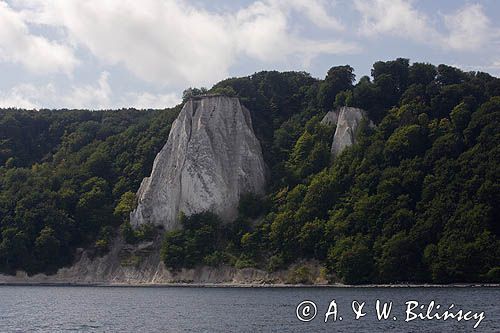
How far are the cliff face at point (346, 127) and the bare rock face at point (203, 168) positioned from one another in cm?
1152

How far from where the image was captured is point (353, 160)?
107m

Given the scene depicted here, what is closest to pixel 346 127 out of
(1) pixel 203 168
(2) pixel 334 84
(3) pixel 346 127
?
(3) pixel 346 127

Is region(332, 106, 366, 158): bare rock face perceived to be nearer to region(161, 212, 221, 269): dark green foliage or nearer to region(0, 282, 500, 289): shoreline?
region(161, 212, 221, 269): dark green foliage

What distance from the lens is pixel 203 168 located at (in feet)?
377

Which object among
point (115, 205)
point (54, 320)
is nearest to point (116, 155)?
point (115, 205)

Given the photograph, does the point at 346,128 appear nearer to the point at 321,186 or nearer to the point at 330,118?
the point at 330,118

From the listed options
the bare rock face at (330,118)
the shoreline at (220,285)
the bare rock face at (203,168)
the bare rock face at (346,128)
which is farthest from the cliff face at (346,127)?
the shoreline at (220,285)

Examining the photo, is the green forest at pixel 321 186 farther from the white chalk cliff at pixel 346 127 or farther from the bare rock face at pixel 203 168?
the bare rock face at pixel 203 168

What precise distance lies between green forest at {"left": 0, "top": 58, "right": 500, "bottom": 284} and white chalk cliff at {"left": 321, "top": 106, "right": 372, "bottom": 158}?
1.30 metres

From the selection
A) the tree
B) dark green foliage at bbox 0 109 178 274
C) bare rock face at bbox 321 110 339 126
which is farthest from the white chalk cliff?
dark green foliage at bbox 0 109 178 274

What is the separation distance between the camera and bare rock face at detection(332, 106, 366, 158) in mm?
114500

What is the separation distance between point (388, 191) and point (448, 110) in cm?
1954

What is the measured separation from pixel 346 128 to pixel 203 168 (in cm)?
2029

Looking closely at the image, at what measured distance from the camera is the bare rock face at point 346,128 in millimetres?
114500
